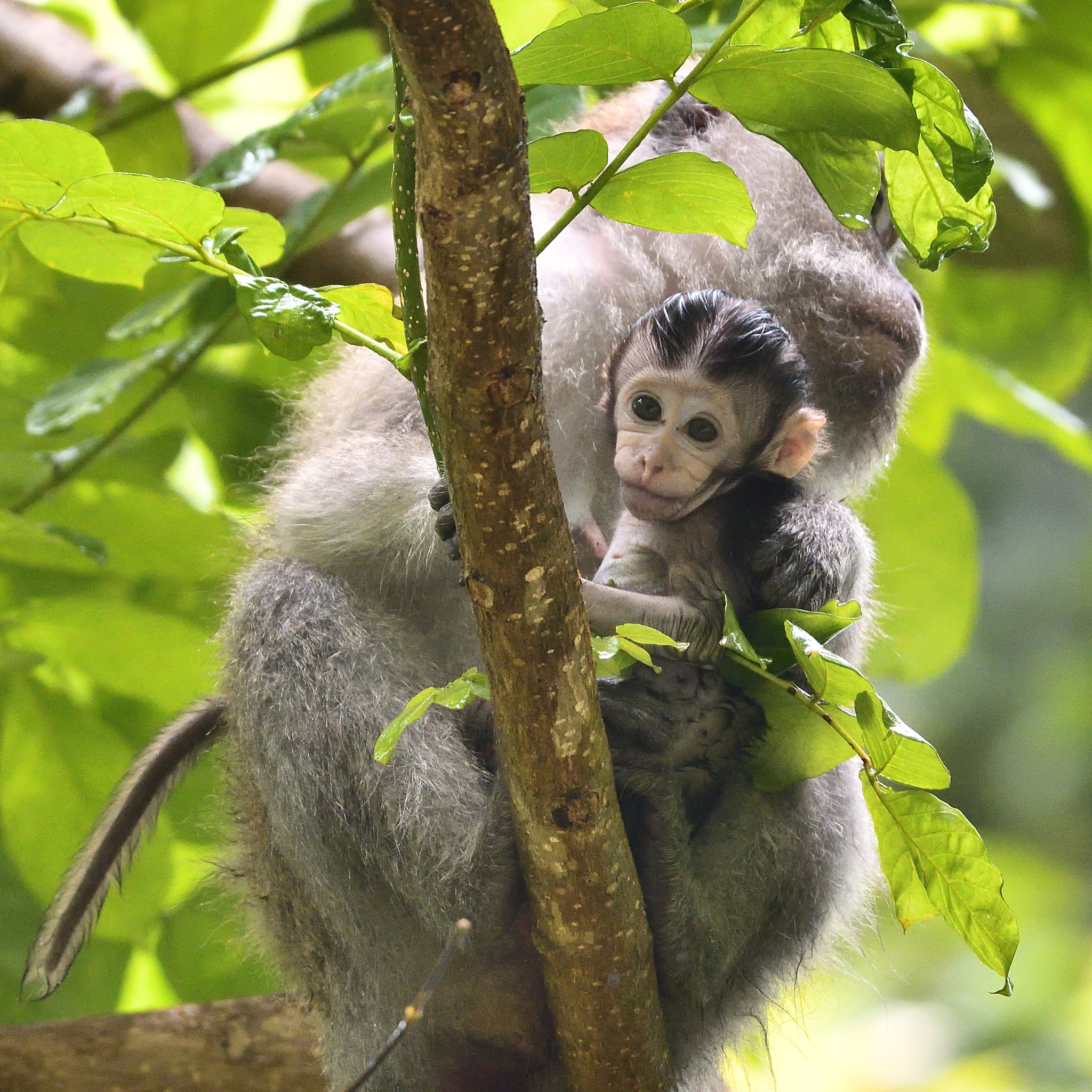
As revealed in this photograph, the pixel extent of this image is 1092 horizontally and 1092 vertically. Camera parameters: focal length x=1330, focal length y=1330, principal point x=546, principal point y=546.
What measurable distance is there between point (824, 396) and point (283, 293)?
4.65 ft

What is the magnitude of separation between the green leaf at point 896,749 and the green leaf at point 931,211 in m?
0.49

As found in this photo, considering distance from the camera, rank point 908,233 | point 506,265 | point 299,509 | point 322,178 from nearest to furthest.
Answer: point 506,265 → point 908,233 → point 299,509 → point 322,178

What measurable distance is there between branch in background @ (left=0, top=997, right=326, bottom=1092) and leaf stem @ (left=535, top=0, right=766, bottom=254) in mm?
1689

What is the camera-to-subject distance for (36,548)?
225 cm

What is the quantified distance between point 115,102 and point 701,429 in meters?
2.04

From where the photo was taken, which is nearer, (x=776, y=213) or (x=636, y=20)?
(x=636, y=20)

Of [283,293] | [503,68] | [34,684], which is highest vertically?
[503,68]

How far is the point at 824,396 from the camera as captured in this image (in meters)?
2.52

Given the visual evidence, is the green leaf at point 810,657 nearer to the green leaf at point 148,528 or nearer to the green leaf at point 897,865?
the green leaf at point 897,865

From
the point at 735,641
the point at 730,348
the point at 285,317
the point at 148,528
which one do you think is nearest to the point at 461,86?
the point at 285,317

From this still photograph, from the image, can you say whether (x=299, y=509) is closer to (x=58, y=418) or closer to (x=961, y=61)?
(x=58, y=418)

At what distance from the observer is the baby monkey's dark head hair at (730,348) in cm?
199

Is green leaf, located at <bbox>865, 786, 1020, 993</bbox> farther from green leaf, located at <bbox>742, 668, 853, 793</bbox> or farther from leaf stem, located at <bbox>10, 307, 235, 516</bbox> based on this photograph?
leaf stem, located at <bbox>10, 307, 235, 516</bbox>

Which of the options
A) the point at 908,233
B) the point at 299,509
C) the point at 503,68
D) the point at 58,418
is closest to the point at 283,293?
the point at 503,68
